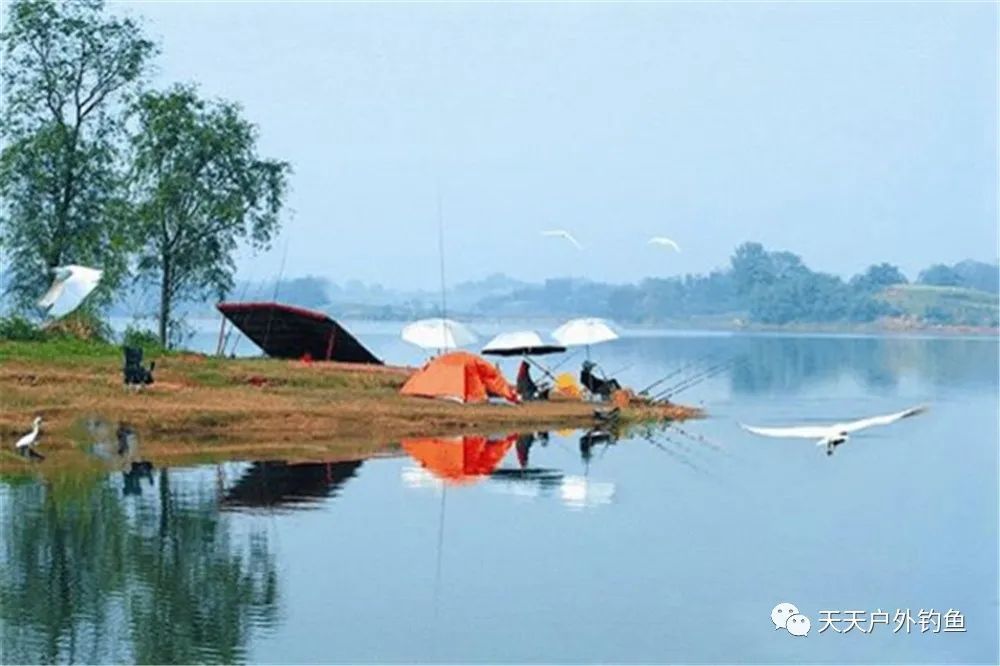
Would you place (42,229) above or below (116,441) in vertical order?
→ above

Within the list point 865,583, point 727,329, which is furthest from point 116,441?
point 727,329

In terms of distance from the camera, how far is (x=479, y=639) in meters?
13.7

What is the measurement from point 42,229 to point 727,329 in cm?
11803

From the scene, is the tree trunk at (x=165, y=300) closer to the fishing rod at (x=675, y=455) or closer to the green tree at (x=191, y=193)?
the green tree at (x=191, y=193)

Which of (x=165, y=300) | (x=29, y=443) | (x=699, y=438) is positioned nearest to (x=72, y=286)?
(x=29, y=443)

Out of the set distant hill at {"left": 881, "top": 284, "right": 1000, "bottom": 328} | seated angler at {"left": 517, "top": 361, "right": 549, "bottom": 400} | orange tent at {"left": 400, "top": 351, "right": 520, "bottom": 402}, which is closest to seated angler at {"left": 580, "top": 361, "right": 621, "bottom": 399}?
seated angler at {"left": 517, "top": 361, "right": 549, "bottom": 400}

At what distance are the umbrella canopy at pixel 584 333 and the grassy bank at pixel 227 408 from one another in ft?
7.06

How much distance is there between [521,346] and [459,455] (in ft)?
27.9

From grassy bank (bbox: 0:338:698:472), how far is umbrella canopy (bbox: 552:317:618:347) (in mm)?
2153

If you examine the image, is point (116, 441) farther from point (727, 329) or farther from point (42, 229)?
point (727, 329)

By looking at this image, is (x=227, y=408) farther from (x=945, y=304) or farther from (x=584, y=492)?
(x=945, y=304)

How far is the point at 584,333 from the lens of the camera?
3497 cm

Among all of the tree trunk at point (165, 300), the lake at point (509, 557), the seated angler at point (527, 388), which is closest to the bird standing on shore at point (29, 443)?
the lake at point (509, 557)

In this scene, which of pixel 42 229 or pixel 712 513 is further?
pixel 42 229
